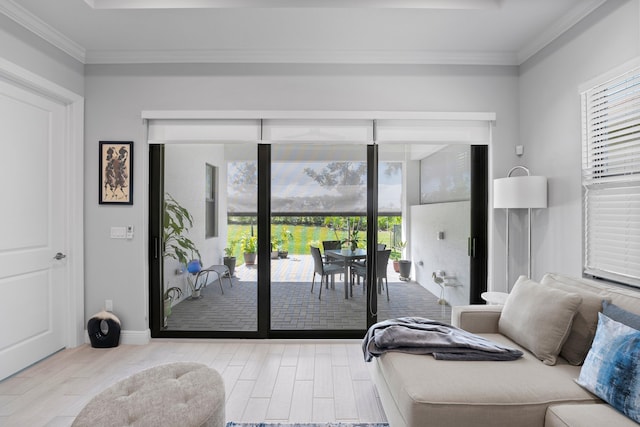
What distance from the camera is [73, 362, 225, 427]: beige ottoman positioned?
1.36 metres

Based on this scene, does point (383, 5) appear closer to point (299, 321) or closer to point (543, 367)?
point (543, 367)

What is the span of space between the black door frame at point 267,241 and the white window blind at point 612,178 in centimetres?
93

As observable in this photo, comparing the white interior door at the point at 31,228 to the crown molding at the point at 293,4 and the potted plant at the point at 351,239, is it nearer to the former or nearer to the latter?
the crown molding at the point at 293,4

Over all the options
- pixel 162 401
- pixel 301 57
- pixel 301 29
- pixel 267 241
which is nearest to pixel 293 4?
pixel 301 29

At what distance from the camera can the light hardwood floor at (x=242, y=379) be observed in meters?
2.09

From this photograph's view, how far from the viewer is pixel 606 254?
7.35 feet

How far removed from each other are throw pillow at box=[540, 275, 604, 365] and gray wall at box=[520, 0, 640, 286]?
755mm

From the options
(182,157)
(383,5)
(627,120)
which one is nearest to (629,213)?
(627,120)

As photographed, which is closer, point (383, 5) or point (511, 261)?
point (383, 5)

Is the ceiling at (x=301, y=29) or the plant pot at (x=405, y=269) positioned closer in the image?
the ceiling at (x=301, y=29)

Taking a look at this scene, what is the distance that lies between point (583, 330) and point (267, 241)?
247cm

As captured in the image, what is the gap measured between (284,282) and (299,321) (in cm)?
41

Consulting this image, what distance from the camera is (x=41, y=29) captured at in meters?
2.67

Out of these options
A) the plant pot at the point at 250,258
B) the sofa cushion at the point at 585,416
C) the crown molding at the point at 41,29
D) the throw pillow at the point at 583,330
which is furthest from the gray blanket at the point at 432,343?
the crown molding at the point at 41,29
